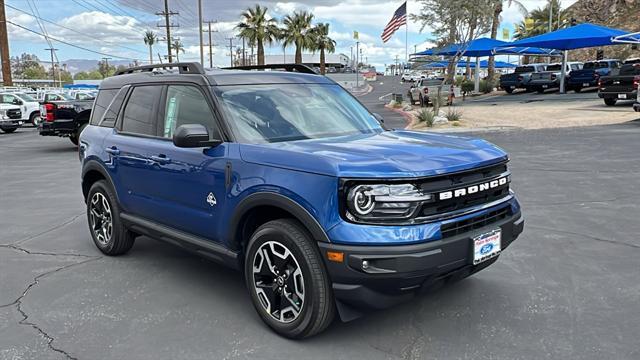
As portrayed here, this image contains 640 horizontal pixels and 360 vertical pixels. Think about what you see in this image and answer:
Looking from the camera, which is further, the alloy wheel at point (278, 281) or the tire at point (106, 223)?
the tire at point (106, 223)

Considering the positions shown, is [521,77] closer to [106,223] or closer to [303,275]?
[106,223]

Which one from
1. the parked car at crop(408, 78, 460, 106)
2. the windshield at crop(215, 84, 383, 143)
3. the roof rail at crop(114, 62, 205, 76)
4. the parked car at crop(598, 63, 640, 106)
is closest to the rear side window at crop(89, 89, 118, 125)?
the roof rail at crop(114, 62, 205, 76)

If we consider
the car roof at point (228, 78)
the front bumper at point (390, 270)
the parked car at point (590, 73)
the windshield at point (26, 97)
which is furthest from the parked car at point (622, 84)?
the windshield at point (26, 97)

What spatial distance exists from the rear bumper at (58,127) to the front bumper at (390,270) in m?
14.0

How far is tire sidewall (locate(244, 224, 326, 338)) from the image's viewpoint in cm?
328

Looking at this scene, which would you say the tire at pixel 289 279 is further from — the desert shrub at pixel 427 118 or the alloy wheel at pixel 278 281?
the desert shrub at pixel 427 118

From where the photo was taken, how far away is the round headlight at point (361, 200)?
310cm

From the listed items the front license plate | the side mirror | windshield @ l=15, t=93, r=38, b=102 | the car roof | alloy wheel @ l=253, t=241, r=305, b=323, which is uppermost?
windshield @ l=15, t=93, r=38, b=102

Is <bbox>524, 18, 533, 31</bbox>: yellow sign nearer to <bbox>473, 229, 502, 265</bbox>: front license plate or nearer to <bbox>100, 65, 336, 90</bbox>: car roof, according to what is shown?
<bbox>100, 65, 336, 90</bbox>: car roof

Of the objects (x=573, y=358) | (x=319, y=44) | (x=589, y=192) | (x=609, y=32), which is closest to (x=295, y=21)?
(x=319, y=44)

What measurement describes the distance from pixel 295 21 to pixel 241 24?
7208 mm

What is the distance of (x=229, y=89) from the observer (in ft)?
13.8

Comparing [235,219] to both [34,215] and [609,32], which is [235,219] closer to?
[34,215]

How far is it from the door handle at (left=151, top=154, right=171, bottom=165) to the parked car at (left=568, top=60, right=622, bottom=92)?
3176 cm
